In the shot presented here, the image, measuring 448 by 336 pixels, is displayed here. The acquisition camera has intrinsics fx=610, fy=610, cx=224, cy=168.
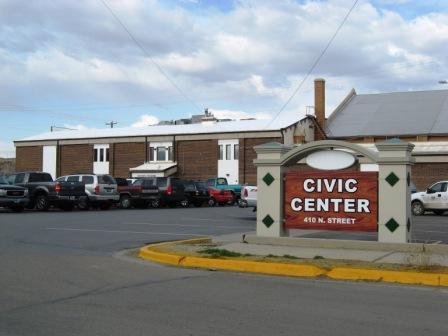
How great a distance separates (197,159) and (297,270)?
45.2 meters

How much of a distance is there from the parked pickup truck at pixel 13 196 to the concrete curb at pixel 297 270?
51.4 feet

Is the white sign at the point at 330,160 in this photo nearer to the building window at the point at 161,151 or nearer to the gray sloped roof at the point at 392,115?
the gray sloped roof at the point at 392,115

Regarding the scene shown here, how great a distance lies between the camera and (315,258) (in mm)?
11711

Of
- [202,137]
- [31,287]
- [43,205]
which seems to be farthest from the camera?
[202,137]

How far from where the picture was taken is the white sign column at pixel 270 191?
14.2 metres

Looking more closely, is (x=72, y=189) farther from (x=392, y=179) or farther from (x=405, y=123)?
(x=405, y=123)

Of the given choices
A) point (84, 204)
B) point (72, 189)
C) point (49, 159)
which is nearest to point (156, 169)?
point (49, 159)

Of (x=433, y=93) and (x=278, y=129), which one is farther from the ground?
(x=433, y=93)

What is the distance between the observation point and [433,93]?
57.8 m

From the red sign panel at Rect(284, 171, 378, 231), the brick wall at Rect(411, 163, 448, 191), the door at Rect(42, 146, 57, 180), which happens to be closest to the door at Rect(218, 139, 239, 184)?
the brick wall at Rect(411, 163, 448, 191)

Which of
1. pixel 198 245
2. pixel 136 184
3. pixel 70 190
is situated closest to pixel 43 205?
pixel 70 190

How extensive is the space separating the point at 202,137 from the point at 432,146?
2028 cm

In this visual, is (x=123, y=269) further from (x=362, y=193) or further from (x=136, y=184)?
(x=136, y=184)

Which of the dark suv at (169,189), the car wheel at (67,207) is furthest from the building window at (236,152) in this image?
the car wheel at (67,207)
